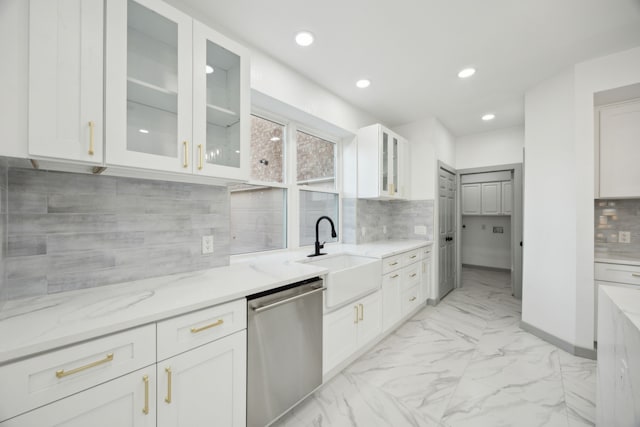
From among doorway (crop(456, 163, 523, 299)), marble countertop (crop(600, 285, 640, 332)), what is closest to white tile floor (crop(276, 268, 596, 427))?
marble countertop (crop(600, 285, 640, 332))

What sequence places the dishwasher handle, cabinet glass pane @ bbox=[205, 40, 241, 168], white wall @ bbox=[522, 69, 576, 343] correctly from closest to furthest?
the dishwasher handle, cabinet glass pane @ bbox=[205, 40, 241, 168], white wall @ bbox=[522, 69, 576, 343]

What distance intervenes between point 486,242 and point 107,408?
21.0 ft

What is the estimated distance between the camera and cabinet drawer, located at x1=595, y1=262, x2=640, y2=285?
2059 millimetres

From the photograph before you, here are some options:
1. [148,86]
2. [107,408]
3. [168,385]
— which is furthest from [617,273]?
[148,86]

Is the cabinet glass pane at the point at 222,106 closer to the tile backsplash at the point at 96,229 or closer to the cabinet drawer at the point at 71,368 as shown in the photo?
the tile backsplash at the point at 96,229

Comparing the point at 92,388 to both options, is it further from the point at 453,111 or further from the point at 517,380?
the point at 453,111

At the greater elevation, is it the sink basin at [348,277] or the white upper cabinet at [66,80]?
the white upper cabinet at [66,80]

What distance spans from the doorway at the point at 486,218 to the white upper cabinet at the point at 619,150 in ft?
5.38

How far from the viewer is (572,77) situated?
227 cm

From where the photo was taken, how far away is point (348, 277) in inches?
74.4

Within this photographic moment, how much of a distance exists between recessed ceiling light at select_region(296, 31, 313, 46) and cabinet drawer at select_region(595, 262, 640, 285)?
3.11 m

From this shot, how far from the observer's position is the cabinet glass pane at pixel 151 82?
47.0 inches

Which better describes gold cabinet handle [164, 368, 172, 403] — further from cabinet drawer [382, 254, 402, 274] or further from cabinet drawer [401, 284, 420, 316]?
cabinet drawer [401, 284, 420, 316]

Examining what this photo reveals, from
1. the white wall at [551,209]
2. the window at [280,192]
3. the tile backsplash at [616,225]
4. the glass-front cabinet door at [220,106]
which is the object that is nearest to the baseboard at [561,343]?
the white wall at [551,209]
